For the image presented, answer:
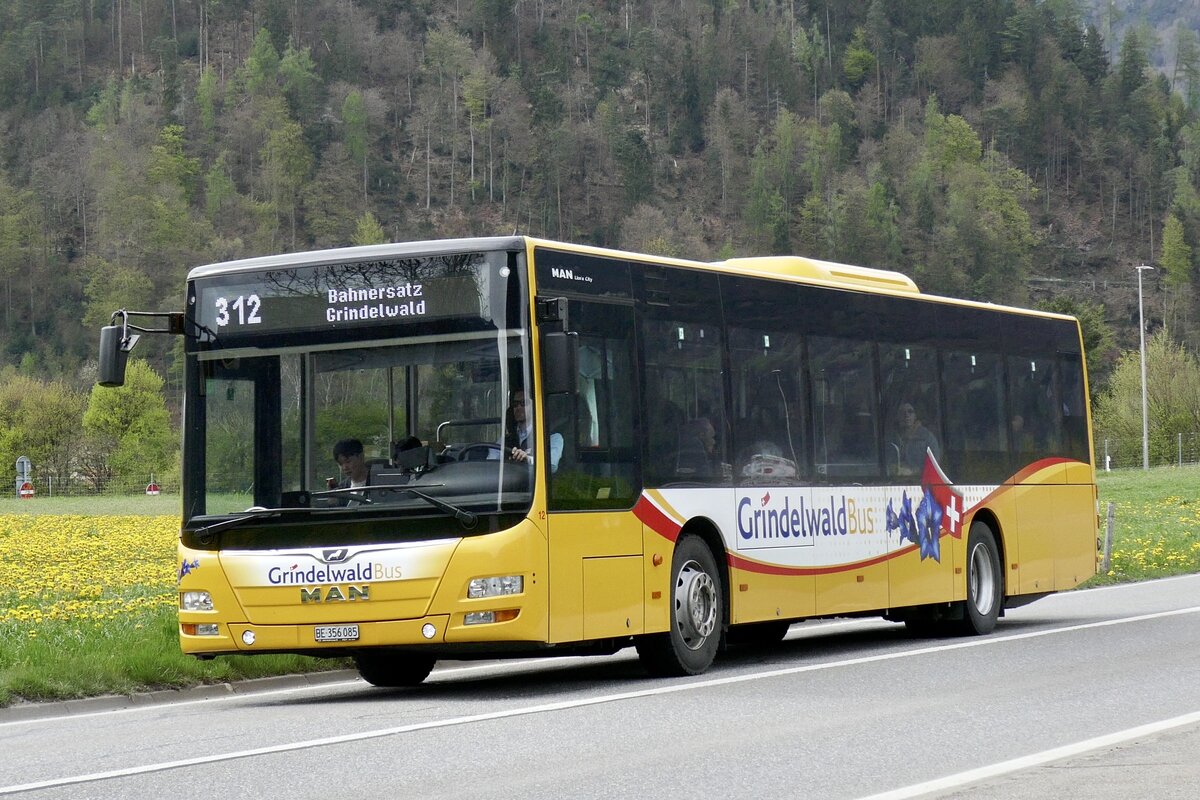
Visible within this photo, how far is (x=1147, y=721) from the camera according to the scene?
33.7 ft

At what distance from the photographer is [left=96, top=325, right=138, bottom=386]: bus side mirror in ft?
38.9

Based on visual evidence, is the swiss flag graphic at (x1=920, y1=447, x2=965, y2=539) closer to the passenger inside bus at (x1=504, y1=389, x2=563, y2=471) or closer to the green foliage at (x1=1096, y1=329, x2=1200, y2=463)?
Answer: the passenger inside bus at (x1=504, y1=389, x2=563, y2=471)

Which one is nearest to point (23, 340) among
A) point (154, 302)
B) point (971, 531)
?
point (154, 302)

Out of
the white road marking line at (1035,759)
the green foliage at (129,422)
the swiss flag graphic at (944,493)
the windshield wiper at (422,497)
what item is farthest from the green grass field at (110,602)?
the green foliage at (129,422)

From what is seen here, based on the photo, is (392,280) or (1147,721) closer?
(1147,721)

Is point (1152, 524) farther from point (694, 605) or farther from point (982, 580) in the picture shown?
point (694, 605)

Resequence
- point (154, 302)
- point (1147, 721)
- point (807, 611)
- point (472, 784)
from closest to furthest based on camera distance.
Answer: point (472, 784), point (1147, 721), point (807, 611), point (154, 302)

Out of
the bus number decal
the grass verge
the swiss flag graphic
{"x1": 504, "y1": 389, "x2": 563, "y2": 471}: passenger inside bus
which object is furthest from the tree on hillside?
{"x1": 504, "y1": 389, "x2": 563, "y2": 471}: passenger inside bus

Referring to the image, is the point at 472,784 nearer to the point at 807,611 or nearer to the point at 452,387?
the point at 452,387

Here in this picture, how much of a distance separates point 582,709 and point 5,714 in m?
4.08

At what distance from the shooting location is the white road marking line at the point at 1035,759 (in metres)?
7.82

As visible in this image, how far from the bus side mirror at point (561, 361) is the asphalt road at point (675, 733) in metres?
1.99

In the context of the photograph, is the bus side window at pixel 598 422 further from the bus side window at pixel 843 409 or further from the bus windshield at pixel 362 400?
the bus side window at pixel 843 409

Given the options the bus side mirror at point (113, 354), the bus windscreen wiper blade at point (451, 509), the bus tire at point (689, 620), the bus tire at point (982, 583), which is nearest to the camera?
the bus side mirror at point (113, 354)
